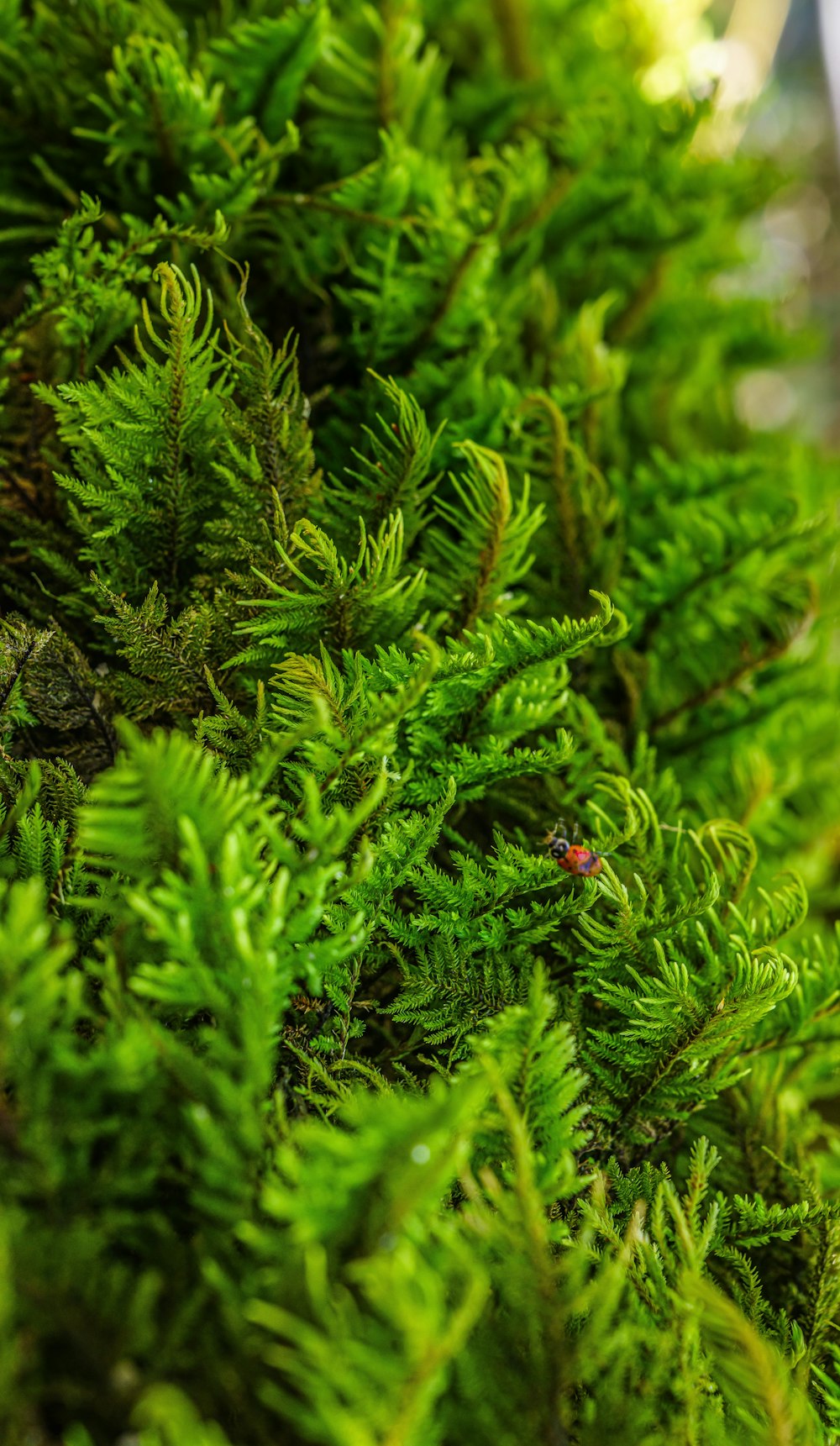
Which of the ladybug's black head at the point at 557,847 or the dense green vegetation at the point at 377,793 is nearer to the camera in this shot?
the dense green vegetation at the point at 377,793

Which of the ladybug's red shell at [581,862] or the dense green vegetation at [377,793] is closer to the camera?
the dense green vegetation at [377,793]

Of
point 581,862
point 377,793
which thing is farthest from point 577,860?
point 377,793

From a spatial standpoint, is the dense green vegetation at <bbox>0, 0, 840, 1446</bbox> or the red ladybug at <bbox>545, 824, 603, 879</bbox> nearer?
the dense green vegetation at <bbox>0, 0, 840, 1446</bbox>

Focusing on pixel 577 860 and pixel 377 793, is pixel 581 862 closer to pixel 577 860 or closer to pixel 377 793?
pixel 577 860

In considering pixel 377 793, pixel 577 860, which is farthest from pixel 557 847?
pixel 377 793

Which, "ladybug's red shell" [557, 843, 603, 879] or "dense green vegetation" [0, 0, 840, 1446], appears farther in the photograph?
"ladybug's red shell" [557, 843, 603, 879]

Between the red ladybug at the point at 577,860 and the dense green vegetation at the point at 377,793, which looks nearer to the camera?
the dense green vegetation at the point at 377,793
